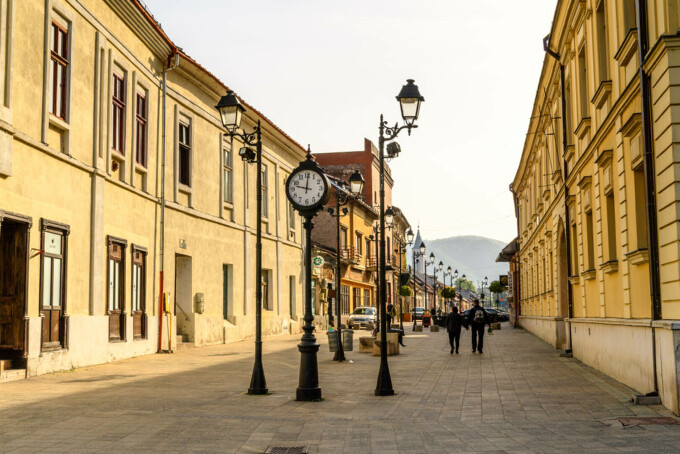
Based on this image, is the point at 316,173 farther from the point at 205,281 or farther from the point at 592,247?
the point at 205,281

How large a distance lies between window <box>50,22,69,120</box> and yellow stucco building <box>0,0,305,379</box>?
41 millimetres

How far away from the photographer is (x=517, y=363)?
60.8 feet

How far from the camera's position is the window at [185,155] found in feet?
78.7

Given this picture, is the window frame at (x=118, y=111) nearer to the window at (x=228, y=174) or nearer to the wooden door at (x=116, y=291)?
the wooden door at (x=116, y=291)

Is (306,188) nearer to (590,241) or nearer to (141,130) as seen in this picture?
(590,241)

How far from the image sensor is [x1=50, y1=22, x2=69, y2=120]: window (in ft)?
51.4

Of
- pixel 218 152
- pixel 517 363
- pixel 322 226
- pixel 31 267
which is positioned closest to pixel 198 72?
pixel 218 152

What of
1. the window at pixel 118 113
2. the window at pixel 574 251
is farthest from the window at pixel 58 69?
the window at pixel 574 251

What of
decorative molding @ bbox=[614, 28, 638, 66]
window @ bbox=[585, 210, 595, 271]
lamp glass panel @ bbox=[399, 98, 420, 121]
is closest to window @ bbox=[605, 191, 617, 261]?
window @ bbox=[585, 210, 595, 271]

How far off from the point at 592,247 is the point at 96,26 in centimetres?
1194

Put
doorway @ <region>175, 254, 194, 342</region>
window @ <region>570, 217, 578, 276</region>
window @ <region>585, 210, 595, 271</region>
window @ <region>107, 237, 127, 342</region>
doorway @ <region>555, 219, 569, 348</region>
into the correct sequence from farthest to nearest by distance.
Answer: doorway @ <region>555, 219, 569, 348</region>
doorway @ <region>175, 254, 194, 342</region>
window @ <region>570, 217, 578, 276</region>
window @ <region>107, 237, 127, 342</region>
window @ <region>585, 210, 595, 271</region>

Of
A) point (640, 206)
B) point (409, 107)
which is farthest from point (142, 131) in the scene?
point (640, 206)

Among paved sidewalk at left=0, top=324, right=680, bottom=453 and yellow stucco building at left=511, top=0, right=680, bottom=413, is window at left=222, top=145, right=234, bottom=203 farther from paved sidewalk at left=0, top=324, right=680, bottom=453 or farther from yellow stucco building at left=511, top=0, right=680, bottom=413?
paved sidewalk at left=0, top=324, right=680, bottom=453

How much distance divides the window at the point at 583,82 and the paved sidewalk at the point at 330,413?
Result: 5579mm
